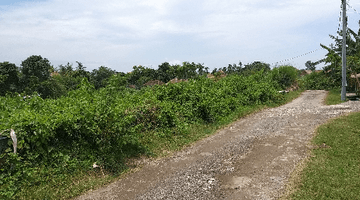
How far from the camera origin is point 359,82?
1680 cm

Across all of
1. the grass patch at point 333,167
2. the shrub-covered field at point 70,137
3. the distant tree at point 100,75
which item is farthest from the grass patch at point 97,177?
the distant tree at point 100,75

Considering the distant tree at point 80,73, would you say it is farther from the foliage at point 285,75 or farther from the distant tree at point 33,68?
the foliage at point 285,75

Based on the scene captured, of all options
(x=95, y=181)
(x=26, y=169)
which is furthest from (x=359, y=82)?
(x=26, y=169)

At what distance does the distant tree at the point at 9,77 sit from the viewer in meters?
25.2

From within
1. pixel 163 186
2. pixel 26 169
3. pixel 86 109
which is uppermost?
pixel 86 109

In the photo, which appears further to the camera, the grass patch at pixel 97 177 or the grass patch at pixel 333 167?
the grass patch at pixel 97 177

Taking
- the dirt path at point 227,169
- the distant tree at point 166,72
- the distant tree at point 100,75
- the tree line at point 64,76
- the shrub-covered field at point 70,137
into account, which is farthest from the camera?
the distant tree at point 166,72

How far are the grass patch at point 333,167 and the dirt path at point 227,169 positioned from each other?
1.15ft

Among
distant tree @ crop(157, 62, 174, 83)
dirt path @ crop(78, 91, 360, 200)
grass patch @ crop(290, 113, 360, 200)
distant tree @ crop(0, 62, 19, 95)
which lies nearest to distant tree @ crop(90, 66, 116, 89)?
distant tree @ crop(157, 62, 174, 83)

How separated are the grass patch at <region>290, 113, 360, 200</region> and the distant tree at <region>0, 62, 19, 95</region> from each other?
26518mm

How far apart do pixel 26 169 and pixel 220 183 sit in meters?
3.97

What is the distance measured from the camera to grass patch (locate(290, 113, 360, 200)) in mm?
4910

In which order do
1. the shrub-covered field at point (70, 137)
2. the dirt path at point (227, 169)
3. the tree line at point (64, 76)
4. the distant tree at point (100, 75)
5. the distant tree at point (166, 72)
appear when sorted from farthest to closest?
the distant tree at point (166, 72), the distant tree at point (100, 75), the tree line at point (64, 76), the shrub-covered field at point (70, 137), the dirt path at point (227, 169)

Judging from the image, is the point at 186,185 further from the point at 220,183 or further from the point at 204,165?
the point at 204,165
